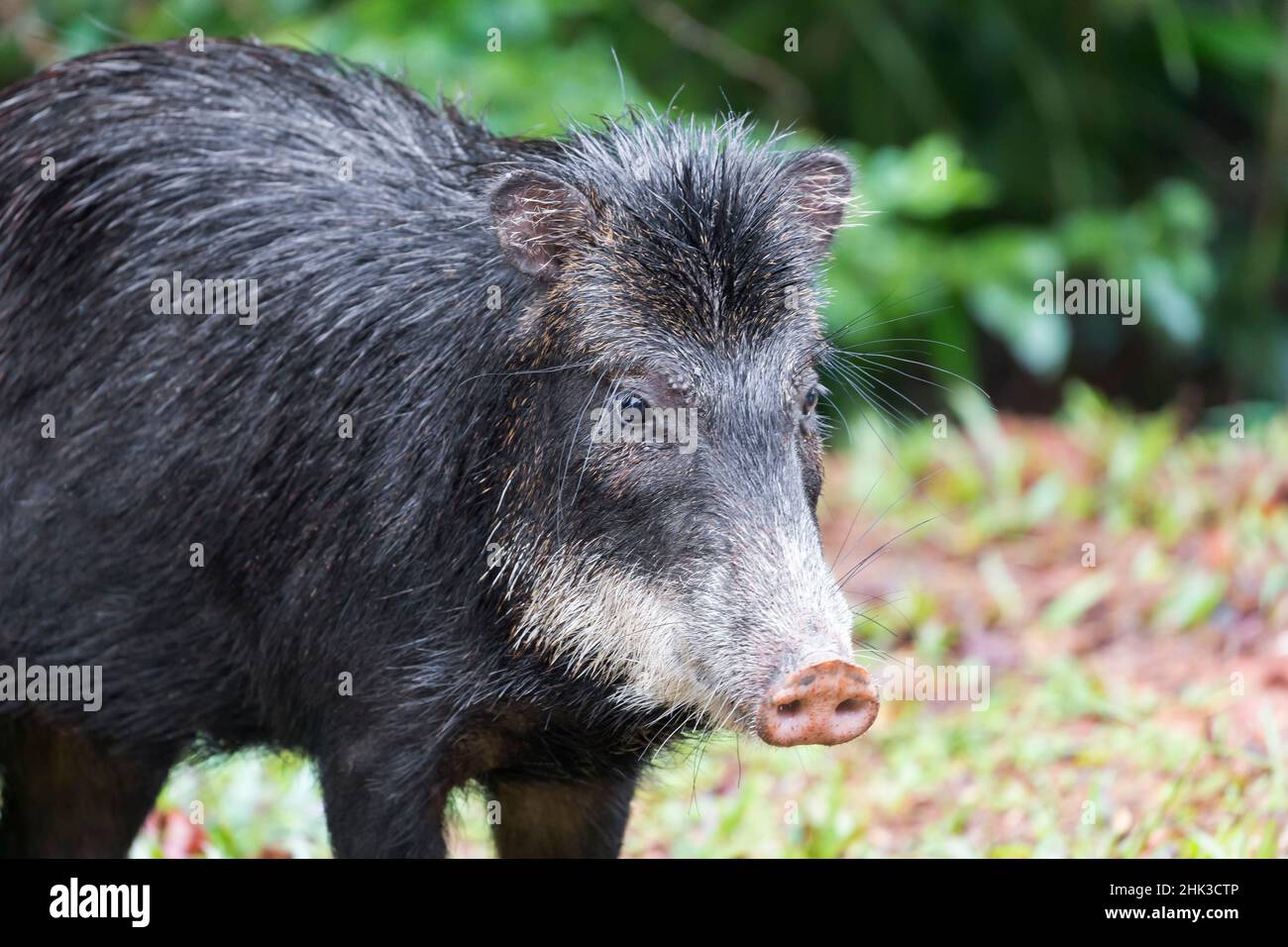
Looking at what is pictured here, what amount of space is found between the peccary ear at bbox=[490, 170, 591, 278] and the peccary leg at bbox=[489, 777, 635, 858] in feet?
5.04

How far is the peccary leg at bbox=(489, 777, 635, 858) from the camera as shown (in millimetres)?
4973

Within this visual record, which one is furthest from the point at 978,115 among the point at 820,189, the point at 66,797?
the point at 66,797

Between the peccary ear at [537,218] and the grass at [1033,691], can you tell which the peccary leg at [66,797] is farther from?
the peccary ear at [537,218]

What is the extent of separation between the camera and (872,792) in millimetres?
6520

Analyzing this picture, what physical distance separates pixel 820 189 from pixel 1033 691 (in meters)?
3.10

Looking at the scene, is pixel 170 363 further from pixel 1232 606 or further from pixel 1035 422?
pixel 1035 422

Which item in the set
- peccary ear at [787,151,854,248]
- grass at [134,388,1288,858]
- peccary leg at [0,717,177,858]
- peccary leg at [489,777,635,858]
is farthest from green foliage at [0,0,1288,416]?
peccary leg at [489,777,635,858]

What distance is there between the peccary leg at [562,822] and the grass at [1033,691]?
137 mm

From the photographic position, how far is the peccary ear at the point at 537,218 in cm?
439

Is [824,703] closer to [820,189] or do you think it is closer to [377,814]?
[377,814]

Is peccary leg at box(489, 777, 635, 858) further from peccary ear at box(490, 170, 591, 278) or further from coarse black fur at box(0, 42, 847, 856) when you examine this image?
peccary ear at box(490, 170, 591, 278)

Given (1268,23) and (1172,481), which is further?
(1268,23)
